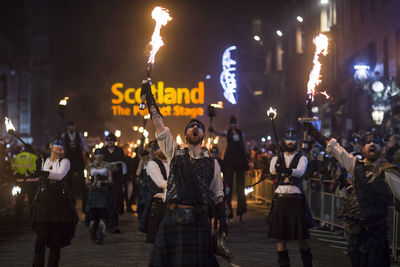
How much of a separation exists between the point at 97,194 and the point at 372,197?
24.4 ft

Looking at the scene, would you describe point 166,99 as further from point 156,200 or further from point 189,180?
point 189,180

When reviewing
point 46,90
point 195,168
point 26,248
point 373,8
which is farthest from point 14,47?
point 195,168

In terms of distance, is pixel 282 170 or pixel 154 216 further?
pixel 154 216

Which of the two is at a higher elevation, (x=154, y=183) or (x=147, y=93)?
(x=147, y=93)

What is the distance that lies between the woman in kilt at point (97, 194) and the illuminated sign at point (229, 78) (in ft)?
77.8

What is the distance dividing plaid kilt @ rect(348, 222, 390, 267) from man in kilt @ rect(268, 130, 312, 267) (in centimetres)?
189

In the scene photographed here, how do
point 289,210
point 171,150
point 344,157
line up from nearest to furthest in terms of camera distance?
point 171,150
point 344,157
point 289,210

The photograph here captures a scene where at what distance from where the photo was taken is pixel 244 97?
47.6 m

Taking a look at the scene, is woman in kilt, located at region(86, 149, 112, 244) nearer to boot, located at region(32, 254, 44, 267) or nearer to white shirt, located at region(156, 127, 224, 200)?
boot, located at region(32, 254, 44, 267)

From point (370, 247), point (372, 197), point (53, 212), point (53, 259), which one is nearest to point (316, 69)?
point (372, 197)

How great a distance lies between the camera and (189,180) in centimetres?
681

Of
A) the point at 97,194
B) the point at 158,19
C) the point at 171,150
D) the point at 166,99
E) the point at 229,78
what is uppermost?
the point at 229,78

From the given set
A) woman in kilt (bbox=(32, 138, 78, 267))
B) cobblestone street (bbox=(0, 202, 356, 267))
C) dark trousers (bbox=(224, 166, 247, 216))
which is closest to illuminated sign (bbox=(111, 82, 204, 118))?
dark trousers (bbox=(224, 166, 247, 216))

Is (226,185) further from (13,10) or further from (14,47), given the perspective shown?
(13,10)
